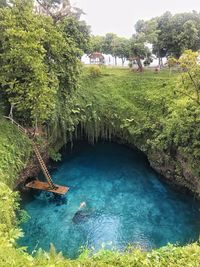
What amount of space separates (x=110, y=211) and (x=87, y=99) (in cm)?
1264

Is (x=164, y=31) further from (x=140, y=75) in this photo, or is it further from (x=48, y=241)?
(x=48, y=241)

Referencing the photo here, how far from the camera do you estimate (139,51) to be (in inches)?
1169

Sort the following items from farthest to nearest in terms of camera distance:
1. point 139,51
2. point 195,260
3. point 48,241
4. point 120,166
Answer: point 139,51
point 120,166
point 48,241
point 195,260

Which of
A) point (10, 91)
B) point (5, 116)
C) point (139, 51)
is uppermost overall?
point (139, 51)

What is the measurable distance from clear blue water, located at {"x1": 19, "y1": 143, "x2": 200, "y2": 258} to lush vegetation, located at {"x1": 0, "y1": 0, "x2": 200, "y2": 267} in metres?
1.36

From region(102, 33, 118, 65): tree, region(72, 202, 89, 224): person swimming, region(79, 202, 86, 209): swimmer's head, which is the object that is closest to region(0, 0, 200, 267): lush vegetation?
region(102, 33, 118, 65): tree

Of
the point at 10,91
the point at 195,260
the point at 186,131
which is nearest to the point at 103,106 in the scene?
the point at 186,131

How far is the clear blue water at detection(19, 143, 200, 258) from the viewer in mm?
15959

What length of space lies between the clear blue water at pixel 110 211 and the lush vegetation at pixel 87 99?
4.48 feet

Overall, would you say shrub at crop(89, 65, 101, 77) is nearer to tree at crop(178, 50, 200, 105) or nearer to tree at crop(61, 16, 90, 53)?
tree at crop(61, 16, 90, 53)

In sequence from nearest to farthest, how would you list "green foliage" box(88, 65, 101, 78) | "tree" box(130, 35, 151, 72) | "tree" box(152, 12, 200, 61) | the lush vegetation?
1. the lush vegetation
2. "tree" box(152, 12, 200, 61)
3. "tree" box(130, 35, 151, 72)
4. "green foliage" box(88, 65, 101, 78)

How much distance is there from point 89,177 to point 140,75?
12.9 m

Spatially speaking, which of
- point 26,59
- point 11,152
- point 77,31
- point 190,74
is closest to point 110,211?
point 11,152

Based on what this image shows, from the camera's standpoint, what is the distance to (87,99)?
28875 millimetres
